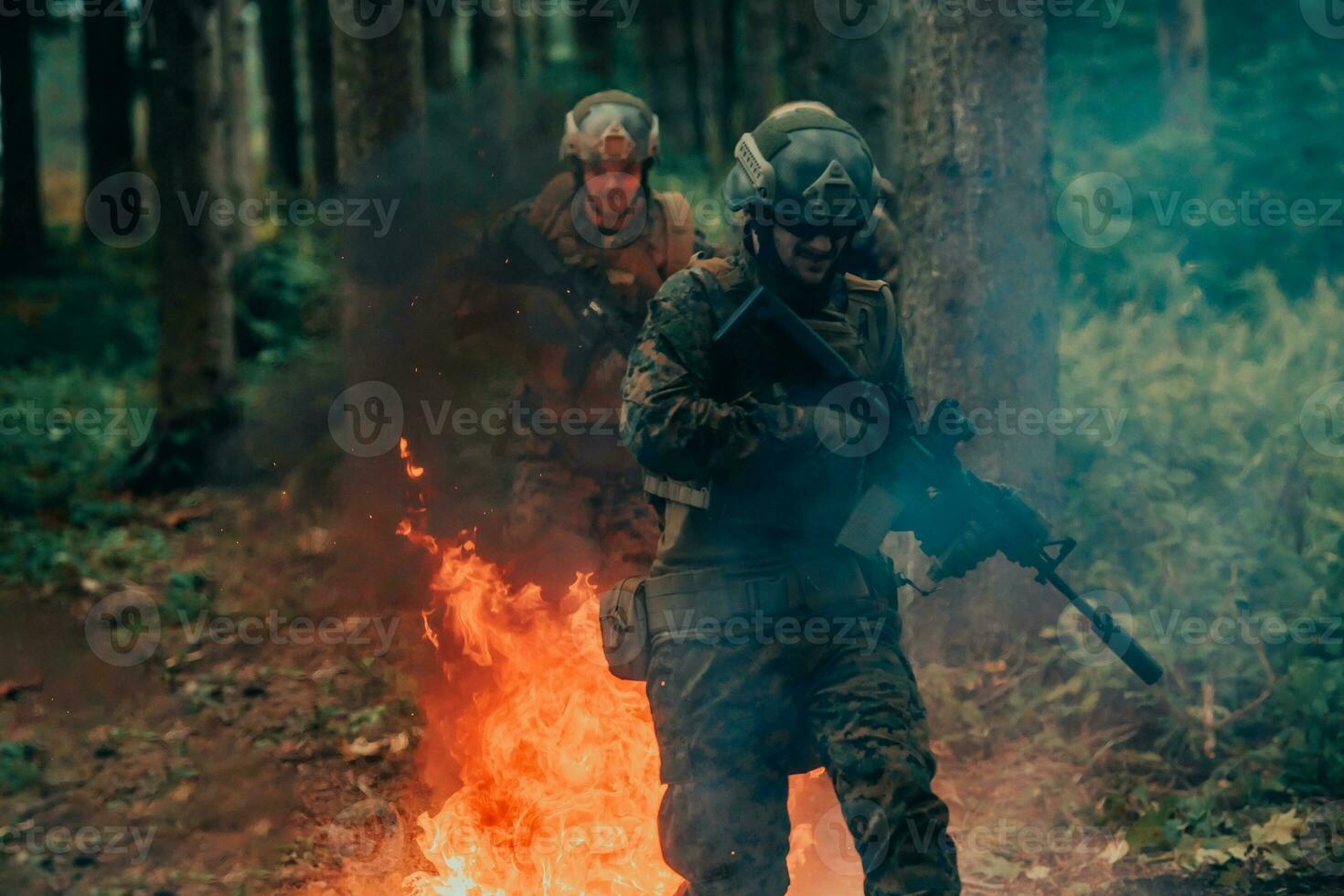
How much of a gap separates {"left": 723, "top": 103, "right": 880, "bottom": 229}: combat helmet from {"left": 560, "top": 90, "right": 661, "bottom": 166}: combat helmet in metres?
3.00

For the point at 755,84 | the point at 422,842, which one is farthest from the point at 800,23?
the point at 422,842

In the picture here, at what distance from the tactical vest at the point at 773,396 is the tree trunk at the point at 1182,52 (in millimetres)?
13590

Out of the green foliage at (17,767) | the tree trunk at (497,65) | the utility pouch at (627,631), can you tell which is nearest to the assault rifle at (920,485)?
the utility pouch at (627,631)

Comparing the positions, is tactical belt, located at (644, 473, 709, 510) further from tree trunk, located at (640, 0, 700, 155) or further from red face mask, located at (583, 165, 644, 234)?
tree trunk, located at (640, 0, 700, 155)

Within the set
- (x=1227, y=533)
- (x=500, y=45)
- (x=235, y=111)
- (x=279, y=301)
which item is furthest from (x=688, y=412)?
(x=235, y=111)

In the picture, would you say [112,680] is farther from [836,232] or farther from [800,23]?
[800,23]

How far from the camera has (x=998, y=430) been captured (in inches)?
276

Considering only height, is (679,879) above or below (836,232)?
below

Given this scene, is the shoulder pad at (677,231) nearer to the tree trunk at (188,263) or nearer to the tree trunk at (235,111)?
the tree trunk at (188,263)

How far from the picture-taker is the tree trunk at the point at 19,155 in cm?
1962

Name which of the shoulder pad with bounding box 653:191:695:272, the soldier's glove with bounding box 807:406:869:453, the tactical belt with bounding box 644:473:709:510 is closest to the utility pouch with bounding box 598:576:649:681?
the tactical belt with bounding box 644:473:709:510

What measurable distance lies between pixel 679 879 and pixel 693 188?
15.5 m

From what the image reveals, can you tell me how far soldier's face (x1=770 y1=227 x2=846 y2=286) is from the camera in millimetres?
4008

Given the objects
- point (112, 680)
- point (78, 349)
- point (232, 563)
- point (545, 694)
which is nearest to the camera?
point (545, 694)
